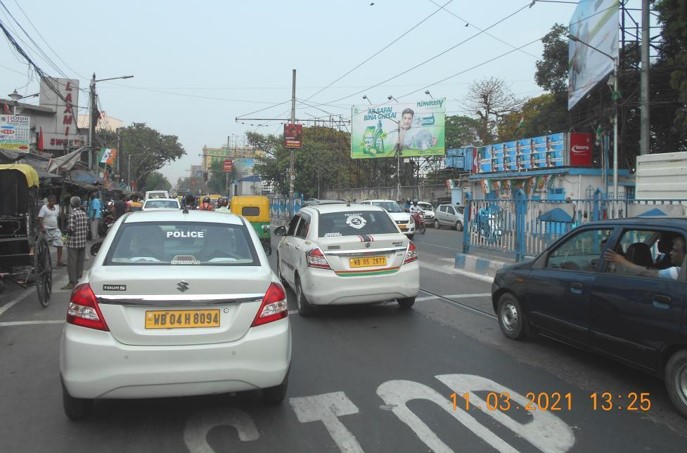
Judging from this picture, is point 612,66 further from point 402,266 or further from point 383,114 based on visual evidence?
point 383,114

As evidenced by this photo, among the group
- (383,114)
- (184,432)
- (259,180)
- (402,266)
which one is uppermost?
(383,114)

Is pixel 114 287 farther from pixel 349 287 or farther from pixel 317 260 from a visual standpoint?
pixel 349 287

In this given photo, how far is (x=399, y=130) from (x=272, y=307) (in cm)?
4177

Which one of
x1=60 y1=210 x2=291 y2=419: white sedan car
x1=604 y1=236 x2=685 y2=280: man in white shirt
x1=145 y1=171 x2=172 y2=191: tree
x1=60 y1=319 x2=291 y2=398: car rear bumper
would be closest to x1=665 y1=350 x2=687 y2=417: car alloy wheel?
x1=604 y1=236 x2=685 y2=280: man in white shirt

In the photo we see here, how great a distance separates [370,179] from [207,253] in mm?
54523

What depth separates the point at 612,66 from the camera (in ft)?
74.2

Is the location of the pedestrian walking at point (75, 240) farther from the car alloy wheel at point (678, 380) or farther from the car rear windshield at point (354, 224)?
the car alloy wheel at point (678, 380)

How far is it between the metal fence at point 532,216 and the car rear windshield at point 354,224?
3448 mm

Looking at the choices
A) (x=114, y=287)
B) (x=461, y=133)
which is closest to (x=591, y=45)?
(x=114, y=287)

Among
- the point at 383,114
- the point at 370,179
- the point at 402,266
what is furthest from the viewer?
the point at 370,179

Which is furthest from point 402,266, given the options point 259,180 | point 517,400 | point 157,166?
point 157,166

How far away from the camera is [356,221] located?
7617mm

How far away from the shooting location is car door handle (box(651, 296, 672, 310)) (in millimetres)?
3952
